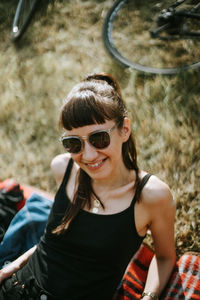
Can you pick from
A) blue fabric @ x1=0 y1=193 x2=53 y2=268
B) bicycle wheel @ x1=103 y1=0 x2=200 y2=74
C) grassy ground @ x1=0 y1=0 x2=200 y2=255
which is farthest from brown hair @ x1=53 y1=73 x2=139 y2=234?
bicycle wheel @ x1=103 y1=0 x2=200 y2=74

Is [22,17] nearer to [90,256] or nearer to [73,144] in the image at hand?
[73,144]

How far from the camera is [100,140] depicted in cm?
152

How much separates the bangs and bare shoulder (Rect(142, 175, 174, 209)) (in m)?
0.45

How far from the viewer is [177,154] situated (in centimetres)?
280

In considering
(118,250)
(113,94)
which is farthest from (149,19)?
(118,250)

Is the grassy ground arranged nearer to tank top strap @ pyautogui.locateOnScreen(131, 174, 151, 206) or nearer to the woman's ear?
tank top strap @ pyautogui.locateOnScreen(131, 174, 151, 206)

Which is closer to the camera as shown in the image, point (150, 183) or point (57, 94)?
point (150, 183)

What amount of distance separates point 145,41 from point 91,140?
2.67 metres

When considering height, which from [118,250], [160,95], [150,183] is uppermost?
[150,183]

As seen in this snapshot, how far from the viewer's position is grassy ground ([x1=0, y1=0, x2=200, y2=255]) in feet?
8.92

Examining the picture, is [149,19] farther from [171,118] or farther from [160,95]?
[171,118]

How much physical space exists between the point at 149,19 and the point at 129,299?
3.43m

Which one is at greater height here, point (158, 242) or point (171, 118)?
point (158, 242)

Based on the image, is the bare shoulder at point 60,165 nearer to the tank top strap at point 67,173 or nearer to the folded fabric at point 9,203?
the tank top strap at point 67,173
